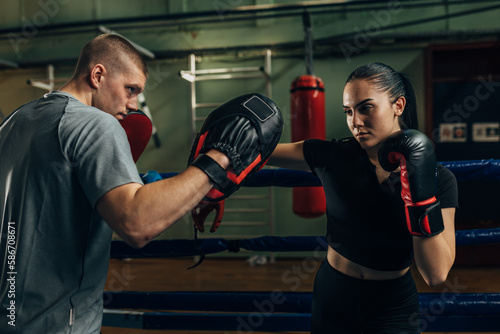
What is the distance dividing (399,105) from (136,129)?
855mm

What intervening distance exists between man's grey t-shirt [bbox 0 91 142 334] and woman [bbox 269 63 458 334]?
2.21 feet

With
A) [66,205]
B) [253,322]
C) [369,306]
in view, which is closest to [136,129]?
[66,205]

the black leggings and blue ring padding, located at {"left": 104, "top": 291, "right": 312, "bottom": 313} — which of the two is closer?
the black leggings

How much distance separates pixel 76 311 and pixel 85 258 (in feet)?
0.37

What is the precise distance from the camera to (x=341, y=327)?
3.53 feet

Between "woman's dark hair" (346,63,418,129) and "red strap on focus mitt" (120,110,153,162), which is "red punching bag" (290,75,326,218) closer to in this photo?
"woman's dark hair" (346,63,418,129)

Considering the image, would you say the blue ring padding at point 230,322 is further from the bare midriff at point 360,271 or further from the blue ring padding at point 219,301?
the bare midriff at point 360,271

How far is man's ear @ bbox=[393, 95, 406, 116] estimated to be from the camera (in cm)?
112

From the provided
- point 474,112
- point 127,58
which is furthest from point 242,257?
point 127,58

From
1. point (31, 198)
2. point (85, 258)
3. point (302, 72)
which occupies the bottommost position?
point (85, 258)

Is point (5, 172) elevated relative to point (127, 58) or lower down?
lower down

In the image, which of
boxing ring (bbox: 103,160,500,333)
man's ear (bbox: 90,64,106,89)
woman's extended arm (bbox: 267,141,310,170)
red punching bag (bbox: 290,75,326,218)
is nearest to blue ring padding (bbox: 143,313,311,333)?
→ boxing ring (bbox: 103,160,500,333)

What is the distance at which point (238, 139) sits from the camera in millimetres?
752

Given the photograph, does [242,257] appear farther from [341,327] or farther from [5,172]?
[5,172]
